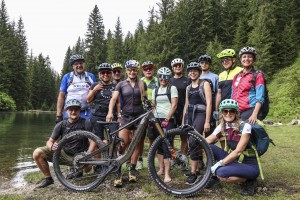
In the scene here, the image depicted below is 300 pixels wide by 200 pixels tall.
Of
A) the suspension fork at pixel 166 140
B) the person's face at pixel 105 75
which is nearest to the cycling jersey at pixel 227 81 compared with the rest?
the suspension fork at pixel 166 140

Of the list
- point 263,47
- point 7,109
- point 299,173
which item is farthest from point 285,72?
point 7,109

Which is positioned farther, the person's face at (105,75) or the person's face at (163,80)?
the person's face at (105,75)

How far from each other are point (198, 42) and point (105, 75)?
47.5m

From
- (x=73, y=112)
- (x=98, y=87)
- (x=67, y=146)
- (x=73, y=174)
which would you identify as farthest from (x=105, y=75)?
(x=73, y=174)

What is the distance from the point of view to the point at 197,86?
6.50 metres

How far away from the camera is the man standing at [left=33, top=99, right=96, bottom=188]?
6.20 meters

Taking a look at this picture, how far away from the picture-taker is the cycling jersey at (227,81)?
675 cm

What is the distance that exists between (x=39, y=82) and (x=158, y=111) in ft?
262

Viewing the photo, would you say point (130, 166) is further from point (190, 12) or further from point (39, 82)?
point (39, 82)

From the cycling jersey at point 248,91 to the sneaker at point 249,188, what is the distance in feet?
4.61

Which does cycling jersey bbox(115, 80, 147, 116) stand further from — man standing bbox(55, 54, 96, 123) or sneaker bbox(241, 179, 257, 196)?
sneaker bbox(241, 179, 257, 196)

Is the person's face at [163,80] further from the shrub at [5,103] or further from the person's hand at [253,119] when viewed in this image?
the shrub at [5,103]

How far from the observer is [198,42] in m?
52.6

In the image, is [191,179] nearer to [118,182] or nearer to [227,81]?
[118,182]
